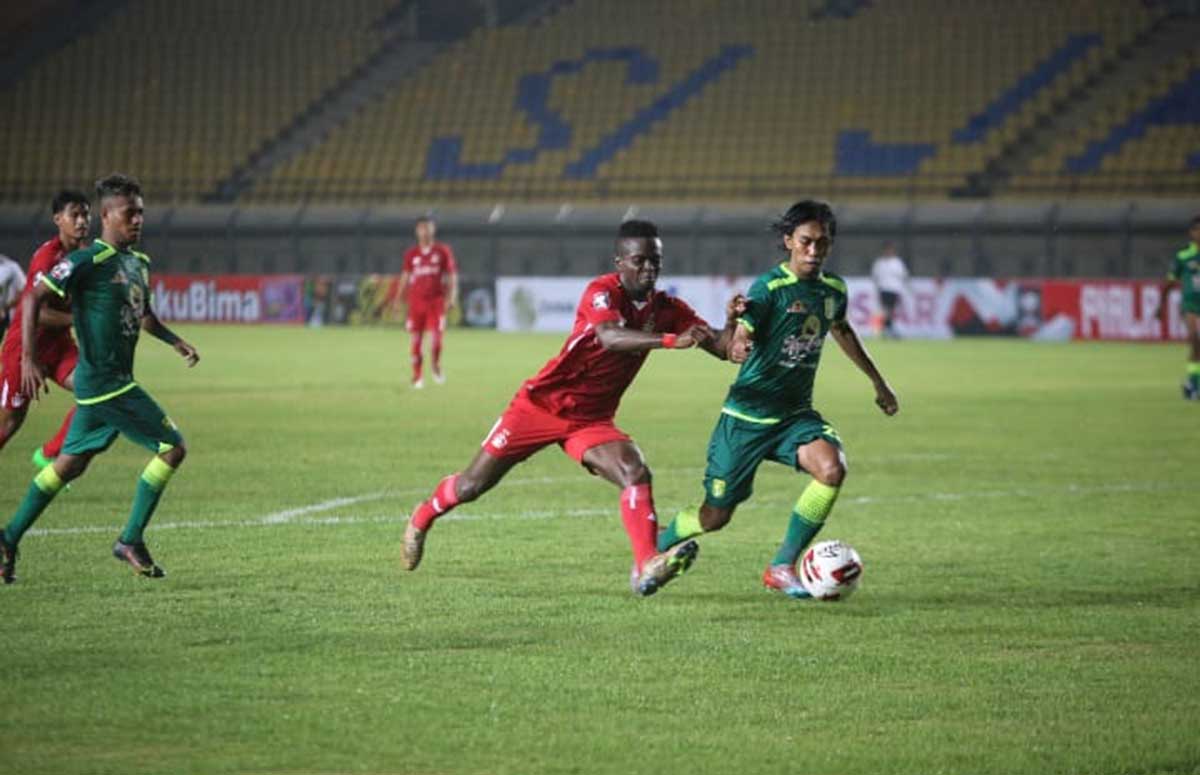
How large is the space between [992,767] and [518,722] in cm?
155

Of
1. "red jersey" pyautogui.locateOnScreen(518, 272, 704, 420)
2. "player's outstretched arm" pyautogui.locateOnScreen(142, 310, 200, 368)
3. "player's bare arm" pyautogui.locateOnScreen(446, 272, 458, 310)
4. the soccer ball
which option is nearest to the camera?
the soccer ball

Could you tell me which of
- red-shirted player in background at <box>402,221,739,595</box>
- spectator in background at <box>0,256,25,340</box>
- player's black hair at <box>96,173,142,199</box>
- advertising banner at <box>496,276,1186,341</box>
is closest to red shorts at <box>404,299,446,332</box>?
spectator in background at <box>0,256,25,340</box>

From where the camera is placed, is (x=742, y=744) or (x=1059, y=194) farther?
(x=1059, y=194)

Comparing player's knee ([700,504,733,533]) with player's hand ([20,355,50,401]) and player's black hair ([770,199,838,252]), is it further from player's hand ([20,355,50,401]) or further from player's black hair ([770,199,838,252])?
player's hand ([20,355,50,401])

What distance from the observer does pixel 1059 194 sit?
39.8 metres

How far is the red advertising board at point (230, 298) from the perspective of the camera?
143 feet

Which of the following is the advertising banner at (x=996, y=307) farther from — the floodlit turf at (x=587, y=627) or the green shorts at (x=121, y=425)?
the green shorts at (x=121, y=425)

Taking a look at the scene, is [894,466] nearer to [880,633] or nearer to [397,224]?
[880,633]

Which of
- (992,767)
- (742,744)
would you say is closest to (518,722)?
(742,744)

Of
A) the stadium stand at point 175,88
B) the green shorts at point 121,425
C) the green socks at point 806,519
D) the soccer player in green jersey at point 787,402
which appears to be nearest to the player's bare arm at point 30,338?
the green shorts at point 121,425

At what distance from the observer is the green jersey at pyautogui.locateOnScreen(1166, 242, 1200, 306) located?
2291cm

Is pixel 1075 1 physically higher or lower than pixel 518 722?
higher

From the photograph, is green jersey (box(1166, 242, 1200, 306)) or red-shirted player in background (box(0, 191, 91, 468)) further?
green jersey (box(1166, 242, 1200, 306))

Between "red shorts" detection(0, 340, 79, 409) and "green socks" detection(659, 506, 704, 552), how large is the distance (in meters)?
4.54
